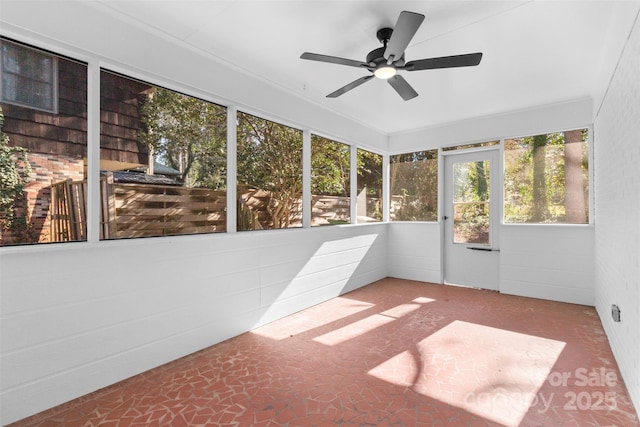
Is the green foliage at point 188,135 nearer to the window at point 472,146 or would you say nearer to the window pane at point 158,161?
the window pane at point 158,161

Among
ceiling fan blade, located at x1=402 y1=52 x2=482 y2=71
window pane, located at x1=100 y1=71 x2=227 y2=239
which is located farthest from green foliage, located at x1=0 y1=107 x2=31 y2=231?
ceiling fan blade, located at x1=402 y1=52 x2=482 y2=71

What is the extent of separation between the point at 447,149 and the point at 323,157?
88.4 inches

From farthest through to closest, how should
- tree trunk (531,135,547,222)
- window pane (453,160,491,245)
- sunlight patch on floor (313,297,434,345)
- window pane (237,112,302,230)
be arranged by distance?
window pane (453,160,491,245)
tree trunk (531,135,547,222)
window pane (237,112,302,230)
sunlight patch on floor (313,297,434,345)

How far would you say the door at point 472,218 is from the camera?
16.1 ft

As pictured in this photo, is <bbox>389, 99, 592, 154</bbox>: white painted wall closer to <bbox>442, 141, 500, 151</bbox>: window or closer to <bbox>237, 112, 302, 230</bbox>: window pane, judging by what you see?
<bbox>442, 141, 500, 151</bbox>: window

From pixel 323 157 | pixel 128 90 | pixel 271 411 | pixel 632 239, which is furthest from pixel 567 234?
pixel 128 90

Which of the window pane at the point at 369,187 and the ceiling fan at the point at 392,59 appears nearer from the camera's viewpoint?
the ceiling fan at the point at 392,59

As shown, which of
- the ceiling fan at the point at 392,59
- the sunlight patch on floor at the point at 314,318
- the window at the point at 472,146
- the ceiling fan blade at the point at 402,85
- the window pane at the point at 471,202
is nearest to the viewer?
the ceiling fan at the point at 392,59

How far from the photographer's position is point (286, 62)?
10.3ft

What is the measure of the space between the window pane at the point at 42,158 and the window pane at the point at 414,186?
478 centimetres

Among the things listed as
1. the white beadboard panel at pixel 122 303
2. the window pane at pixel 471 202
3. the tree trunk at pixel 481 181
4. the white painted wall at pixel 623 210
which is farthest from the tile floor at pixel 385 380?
the tree trunk at pixel 481 181

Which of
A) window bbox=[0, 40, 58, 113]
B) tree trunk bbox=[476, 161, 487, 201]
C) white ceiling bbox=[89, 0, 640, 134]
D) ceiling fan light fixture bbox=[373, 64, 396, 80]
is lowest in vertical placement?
tree trunk bbox=[476, 161, 487, 201]

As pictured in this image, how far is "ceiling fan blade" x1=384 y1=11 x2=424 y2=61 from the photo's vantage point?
188 centimetres

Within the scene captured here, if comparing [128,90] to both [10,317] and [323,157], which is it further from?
[323,157]
